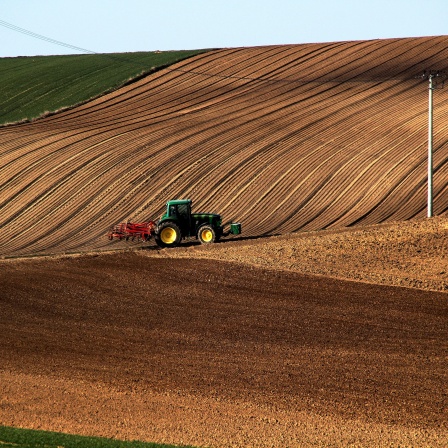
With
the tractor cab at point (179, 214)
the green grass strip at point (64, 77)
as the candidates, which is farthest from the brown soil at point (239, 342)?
the green grass strip at point (64, 77)

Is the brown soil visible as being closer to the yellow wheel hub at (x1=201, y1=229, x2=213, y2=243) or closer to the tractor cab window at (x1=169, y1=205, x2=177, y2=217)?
the yellow wheel hub at (x1=201, y1=229, x2=213, y2=243)

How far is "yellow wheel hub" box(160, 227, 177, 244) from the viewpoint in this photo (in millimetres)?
34062

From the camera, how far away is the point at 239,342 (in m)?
22.4

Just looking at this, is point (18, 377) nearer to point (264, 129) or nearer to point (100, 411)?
point (100, 411)

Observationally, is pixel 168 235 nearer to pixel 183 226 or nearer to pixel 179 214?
pixel 183 226

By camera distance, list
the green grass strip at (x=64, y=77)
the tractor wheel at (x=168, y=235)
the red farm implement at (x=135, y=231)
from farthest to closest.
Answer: the green grass strip at (x=64, y=77), the red farm implement at (x=135, y=231), the tractor wheel at (x=168, y=235)

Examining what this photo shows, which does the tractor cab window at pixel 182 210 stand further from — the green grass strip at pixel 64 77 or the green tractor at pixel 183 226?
the green grass strip at pixel 64 77

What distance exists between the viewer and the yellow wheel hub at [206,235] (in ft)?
113

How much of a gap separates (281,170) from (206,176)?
368cm

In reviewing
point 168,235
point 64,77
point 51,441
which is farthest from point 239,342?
point 64,77

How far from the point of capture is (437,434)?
1606 cm

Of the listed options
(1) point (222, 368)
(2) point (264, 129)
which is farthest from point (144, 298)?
(2) point (264, 129)

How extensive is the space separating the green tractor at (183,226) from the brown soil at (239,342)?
114 cm

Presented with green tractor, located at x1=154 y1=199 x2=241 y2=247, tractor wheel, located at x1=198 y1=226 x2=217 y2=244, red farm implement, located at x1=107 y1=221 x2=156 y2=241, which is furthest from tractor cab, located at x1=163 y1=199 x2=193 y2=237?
red farm implement, located at x1=107 y1=221 x2=156 y2=241
